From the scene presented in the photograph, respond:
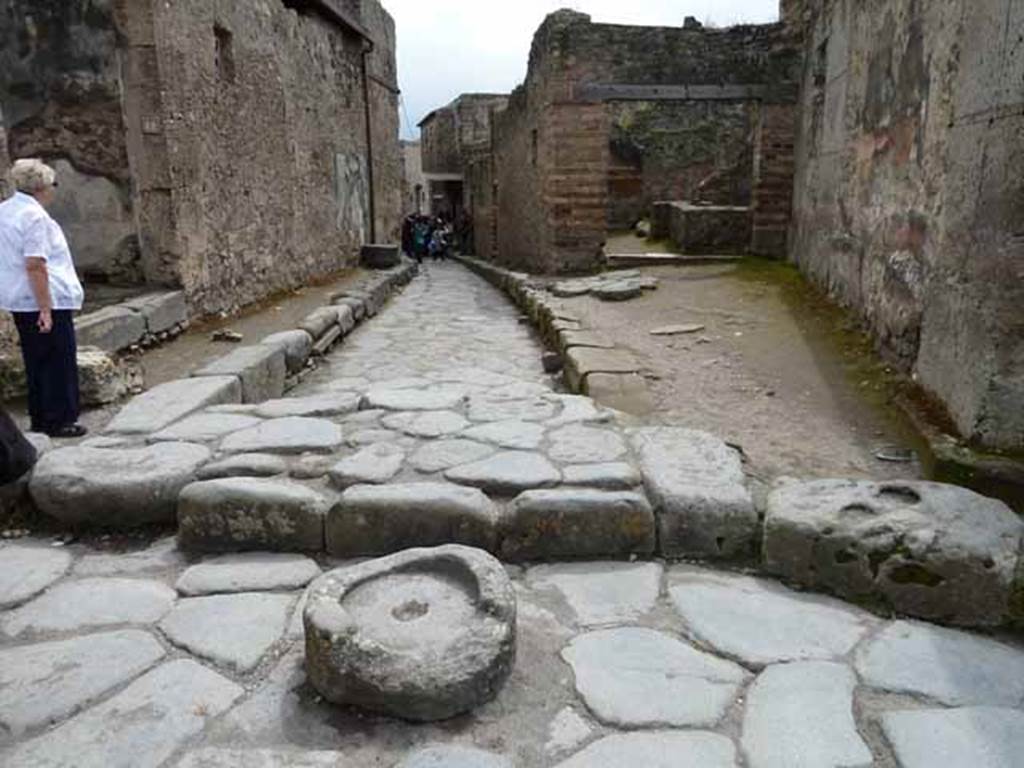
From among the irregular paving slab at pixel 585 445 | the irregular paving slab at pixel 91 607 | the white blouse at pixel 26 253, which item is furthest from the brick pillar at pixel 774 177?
the irregular paving slab at pixel 91 607

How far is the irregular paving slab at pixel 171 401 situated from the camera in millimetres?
3420

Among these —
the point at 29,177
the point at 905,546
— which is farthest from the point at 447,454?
the point at 29,177

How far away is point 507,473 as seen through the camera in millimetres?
2783

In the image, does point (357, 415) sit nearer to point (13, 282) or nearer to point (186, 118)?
point (13, 282)

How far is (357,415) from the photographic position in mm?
3633

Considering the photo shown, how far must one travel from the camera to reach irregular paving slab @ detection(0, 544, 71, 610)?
7.71 feet

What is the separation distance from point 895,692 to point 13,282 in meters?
3.78

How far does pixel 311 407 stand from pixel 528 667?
6.90ft

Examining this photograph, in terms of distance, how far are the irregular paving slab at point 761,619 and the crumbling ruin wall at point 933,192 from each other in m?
1.02

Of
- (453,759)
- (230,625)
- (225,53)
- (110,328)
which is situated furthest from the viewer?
(225,53)

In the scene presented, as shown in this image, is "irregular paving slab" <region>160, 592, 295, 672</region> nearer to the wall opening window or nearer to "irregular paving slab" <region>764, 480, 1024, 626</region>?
"irregular paving slab" <region>764, 480, 1024, 626</region>

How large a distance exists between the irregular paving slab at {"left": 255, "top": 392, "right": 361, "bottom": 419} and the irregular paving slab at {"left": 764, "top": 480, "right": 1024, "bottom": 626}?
6.82ft

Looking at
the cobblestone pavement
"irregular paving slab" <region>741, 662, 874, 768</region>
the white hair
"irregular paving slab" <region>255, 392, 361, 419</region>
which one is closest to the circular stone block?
the cobblestone pavement

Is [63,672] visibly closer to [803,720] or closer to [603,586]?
[603,586]
